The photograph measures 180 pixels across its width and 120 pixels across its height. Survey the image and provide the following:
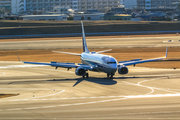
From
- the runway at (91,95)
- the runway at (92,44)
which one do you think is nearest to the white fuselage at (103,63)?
the runway at (91,95)

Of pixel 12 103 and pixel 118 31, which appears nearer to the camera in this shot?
pixel 12 103

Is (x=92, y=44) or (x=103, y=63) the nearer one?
(x=103, y=63)

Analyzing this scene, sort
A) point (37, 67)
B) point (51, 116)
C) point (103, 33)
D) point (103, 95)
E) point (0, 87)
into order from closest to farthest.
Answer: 1. point (51, 116)
2. point (103, 95)
3. point (0, 87)
4. point (37, 67)
5. point (103, 33)

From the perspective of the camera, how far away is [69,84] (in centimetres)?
4562

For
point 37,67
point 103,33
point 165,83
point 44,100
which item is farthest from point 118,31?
point 44,100

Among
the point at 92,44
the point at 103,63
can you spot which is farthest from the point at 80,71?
the point at 92,44

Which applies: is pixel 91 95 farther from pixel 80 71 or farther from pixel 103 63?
pixel 80 71

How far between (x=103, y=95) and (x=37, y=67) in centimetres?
3302

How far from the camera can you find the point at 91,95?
122 ft

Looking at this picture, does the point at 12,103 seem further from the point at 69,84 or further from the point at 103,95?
the point at 69,84

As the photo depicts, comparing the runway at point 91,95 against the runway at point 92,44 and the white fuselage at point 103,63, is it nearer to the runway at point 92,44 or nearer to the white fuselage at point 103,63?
the white fuselage at point 103,63

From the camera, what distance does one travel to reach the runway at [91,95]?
27500 mm

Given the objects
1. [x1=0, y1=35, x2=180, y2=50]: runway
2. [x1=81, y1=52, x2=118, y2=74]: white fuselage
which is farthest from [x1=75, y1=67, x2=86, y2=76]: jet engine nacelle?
[x1=0, y1=35, x2=180, y2=50]: runway

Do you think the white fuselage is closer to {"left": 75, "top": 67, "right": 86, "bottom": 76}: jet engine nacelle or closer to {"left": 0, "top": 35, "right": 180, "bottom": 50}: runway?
{"left": 75, "top": 67, "right": 86, "bottom": 76}: jet engine nacelle
